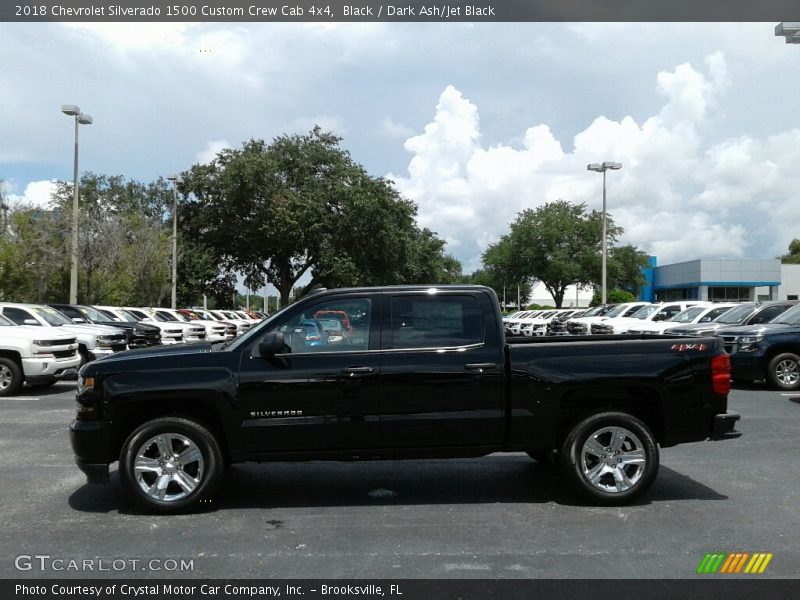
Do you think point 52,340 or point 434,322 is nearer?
point 434,322

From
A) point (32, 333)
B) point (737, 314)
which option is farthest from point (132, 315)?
point (737, 314)

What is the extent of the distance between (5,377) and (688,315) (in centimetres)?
1786

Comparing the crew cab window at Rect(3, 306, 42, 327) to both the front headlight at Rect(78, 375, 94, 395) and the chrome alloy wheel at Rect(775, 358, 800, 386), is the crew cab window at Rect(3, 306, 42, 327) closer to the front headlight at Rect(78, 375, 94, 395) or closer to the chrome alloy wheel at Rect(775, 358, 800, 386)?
the front headlight at Rect(78, 375, 94, 395)

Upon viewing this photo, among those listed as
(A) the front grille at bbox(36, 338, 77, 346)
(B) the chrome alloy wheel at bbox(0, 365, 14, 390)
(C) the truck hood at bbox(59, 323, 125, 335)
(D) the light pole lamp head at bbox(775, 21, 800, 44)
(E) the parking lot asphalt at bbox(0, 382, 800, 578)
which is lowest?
(E) the parking lot asphalt at bbox(0, 382, 800, 578)

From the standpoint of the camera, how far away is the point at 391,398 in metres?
5.86

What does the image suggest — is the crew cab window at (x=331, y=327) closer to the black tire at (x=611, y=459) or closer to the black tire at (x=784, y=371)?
the black tire at (x=611, y=459)

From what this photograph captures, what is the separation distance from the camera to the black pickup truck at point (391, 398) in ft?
19.1

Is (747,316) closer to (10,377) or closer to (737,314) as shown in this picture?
(737,314)

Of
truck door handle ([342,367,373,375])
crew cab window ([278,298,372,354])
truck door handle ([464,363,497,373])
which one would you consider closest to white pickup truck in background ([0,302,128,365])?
crew cab window ([278,298,372,354])

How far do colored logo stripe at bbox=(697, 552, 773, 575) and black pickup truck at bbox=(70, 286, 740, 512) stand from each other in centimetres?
114

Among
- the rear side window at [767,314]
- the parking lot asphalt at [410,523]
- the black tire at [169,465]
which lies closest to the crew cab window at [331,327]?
the black tire at [169,465]

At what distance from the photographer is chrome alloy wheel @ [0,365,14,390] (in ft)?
44.0
